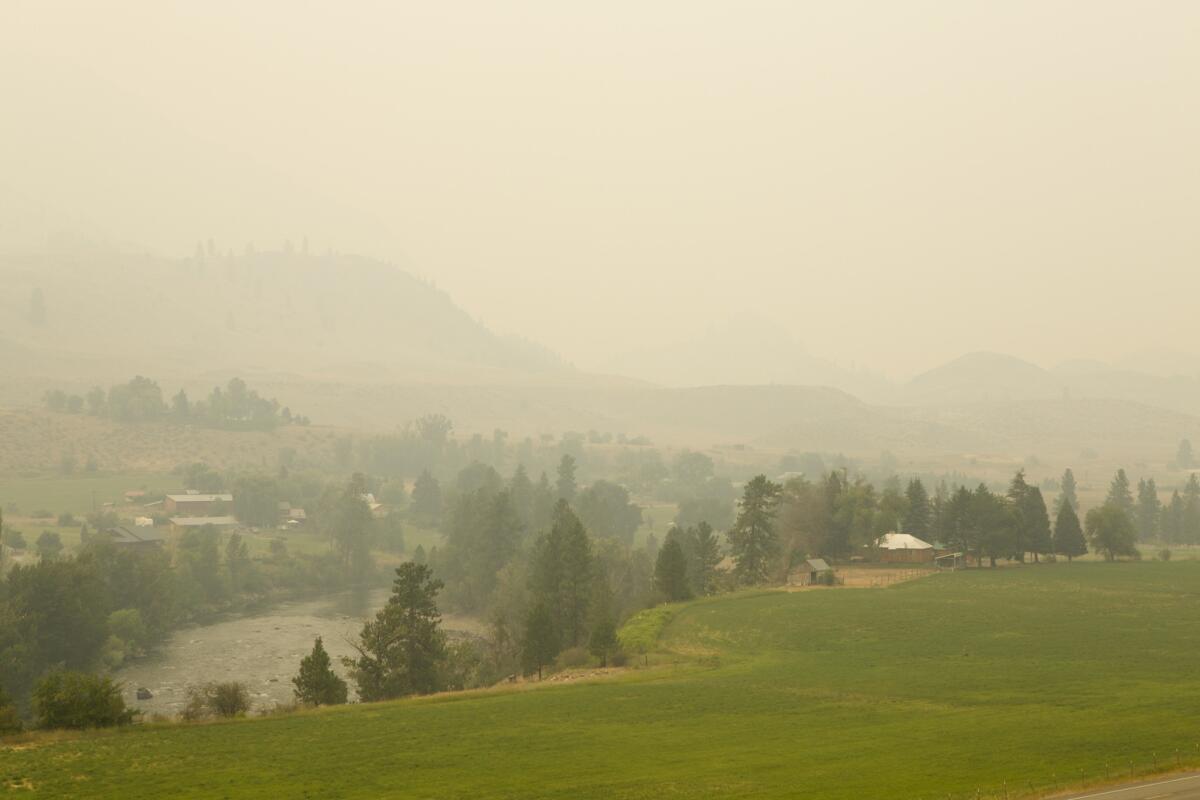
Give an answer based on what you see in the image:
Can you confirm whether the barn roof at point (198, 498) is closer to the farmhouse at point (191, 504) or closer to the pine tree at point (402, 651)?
the farmhouse at point (191, 504)

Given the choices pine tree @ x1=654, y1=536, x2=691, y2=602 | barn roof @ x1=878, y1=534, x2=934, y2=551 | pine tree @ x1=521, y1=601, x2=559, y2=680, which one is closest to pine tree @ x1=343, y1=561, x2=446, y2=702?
pine tree @ x1=521, y1=601, x2=559, y2=680

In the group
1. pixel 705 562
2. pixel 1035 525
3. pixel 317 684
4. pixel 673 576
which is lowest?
pixel 317 684

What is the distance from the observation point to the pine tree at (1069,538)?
369 feet

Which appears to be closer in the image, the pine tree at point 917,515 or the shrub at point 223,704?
the shrub at point 223,704

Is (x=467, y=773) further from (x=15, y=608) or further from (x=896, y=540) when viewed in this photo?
(x=896, y=540)

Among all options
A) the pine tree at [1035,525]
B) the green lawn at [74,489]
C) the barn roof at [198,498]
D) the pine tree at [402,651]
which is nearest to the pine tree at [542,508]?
the barn roof at [198,498]

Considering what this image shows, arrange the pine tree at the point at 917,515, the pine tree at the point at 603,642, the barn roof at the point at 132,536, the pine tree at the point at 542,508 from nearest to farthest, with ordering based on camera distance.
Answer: the pine tree at the point at 603,642 < the pine tree at the point at 917,515 < the barn roof at the point at 132,536 < the pine tree at the point at 542,508

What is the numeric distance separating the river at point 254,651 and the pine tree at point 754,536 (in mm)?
30928

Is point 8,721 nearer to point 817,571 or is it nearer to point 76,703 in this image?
point 76,703

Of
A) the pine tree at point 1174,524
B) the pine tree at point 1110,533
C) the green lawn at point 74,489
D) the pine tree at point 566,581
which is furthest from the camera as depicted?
the green lawn at point 74,489

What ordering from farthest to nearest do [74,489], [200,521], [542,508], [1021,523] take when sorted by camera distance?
1. [74,489]
2. [200,521]
3. [542,508]
4. [1021,523]

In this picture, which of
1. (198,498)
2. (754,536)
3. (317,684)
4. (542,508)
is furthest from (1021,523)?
(198,498)

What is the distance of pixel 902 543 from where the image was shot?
117375 millimetres

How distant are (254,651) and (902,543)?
73.3m
